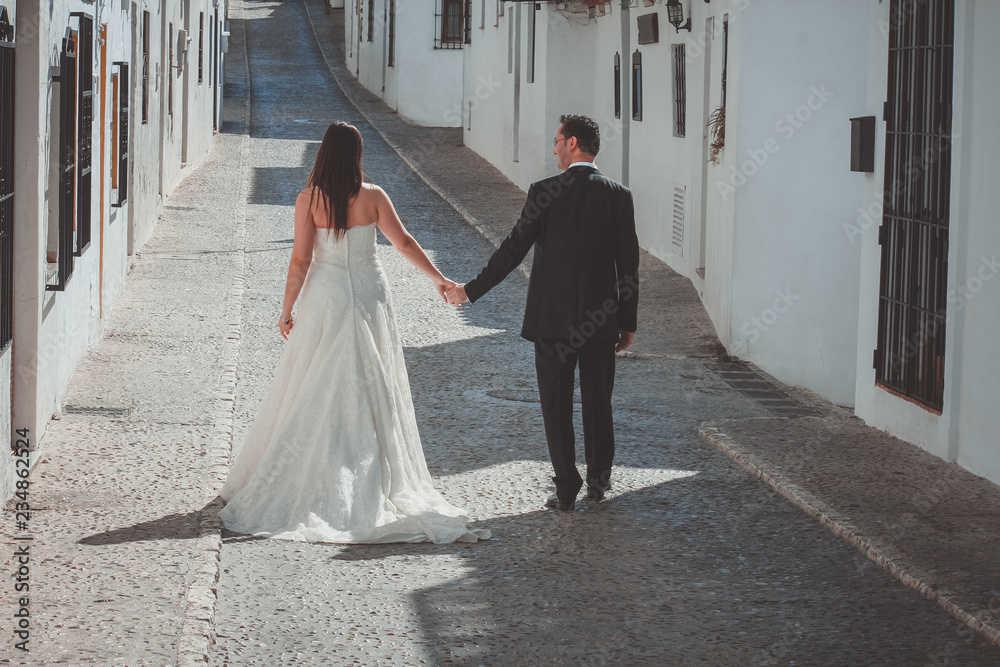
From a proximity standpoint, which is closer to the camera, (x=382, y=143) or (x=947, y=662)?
(x=947, y=662)

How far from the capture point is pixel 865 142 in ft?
28.5

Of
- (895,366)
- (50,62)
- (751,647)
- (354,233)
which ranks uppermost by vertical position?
(50,62)

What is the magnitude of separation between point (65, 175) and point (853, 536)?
476 cm

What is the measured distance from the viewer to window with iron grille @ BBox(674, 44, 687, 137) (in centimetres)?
1461

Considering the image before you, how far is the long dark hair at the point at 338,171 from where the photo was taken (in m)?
6.22

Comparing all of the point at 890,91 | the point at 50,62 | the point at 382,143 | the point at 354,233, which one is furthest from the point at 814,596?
the point at 382,143

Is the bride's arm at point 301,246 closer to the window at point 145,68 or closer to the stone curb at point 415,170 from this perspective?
the stone curb at point 415,170

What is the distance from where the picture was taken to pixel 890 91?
836 centimetres

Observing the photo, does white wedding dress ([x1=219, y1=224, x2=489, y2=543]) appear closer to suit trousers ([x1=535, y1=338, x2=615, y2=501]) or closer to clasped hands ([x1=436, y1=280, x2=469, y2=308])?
clasped hands ([x1=436, y1=280, x2=469, y2=308])

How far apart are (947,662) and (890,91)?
15.1 feet

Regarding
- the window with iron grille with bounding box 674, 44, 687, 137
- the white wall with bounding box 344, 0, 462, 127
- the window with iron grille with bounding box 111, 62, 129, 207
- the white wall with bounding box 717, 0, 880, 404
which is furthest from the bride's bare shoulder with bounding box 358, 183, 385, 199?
the white wall with bounding box 344, 0, 462, 127

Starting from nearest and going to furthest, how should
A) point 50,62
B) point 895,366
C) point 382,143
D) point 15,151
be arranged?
point 15,151
point 50,62
point 895,366
point 382,143

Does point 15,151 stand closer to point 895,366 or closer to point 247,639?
point 247,639

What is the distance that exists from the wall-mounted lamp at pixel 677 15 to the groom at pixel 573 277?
304 inches
